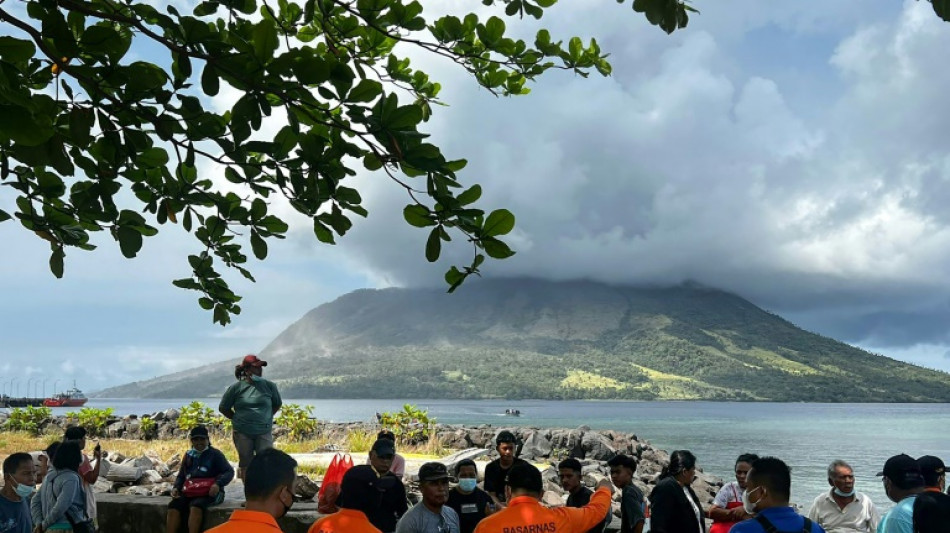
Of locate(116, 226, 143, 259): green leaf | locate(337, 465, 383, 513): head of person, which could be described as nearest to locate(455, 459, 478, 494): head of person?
locate(337, 465, 383, 513): head of person

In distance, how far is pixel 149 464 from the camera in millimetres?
14086

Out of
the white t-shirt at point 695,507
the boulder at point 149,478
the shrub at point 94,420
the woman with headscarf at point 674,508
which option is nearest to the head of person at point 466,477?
the woman with headscarf at point 674,508

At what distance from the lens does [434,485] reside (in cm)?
566

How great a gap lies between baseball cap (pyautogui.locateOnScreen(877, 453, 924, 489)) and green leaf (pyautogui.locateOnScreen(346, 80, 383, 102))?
4288 millimetres

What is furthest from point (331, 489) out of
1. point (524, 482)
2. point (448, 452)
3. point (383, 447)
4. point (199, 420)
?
point (199, 420)

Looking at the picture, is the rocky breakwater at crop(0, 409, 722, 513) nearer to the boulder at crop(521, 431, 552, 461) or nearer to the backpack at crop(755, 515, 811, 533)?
the boulder at crop(521, 431, 552, 461)

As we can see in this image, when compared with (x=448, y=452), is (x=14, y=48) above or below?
above

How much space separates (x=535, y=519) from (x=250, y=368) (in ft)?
15.9

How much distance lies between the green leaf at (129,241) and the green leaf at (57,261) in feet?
1.96

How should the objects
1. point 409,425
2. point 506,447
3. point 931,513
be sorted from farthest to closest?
point 409,425
point 506,447
point 931,513

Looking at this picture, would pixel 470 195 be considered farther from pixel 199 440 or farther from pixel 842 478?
pixel 199 440

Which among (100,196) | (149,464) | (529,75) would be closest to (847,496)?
(529,75)

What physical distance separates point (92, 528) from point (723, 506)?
19.5 ft

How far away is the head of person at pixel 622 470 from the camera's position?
666 centimetres
